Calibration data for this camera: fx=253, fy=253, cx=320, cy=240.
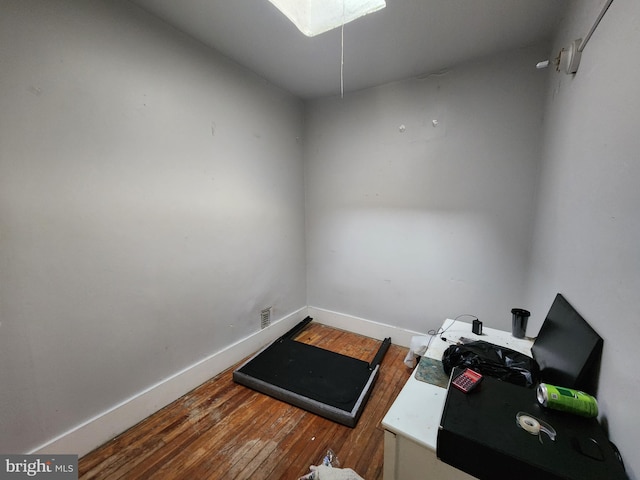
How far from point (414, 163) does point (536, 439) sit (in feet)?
6.60

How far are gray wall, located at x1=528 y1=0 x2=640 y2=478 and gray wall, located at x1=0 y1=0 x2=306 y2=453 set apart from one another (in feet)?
6.79

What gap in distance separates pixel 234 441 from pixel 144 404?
25.3 inches

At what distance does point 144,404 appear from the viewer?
5.26 feet

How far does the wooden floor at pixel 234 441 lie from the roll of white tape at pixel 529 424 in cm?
87

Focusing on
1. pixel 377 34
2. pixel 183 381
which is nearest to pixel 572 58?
pixel 377 34

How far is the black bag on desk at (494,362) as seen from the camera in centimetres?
109

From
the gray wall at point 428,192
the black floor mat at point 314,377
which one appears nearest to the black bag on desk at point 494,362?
the black floor mat at point 314,377

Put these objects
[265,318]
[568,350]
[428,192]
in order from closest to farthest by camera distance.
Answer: [568,350], [428,192], [265,318]

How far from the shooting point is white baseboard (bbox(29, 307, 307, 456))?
1.33 meters

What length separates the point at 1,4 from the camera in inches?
42.2

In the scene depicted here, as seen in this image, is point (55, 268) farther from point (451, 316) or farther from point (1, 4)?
point (451, 316)

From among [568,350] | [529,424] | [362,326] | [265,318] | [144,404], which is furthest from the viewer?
[362,326]

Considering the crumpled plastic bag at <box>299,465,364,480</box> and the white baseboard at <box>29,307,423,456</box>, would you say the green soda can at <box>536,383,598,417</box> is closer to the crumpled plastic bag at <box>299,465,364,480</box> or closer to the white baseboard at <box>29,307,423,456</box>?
the crumpled plastic bag at <box>299,465,364,480</box>

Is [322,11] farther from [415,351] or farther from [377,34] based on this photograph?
[415,351]
